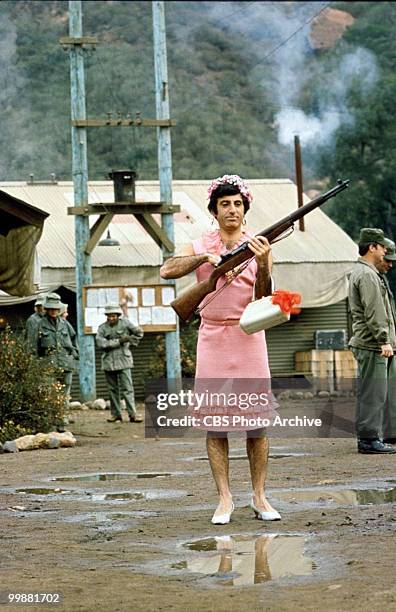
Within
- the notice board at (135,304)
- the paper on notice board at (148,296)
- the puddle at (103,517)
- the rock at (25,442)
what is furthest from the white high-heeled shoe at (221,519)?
the paper on notice board at (148,296)

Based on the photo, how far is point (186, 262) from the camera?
8.46m

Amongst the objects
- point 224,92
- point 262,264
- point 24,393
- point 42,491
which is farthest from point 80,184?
point 224,92

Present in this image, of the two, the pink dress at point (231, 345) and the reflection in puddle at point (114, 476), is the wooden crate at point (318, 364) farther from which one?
the pink dress at point (231, 345)

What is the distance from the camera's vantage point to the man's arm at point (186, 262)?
8414mm

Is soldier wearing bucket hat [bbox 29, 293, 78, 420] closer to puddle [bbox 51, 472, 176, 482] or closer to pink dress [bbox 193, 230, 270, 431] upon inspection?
puddle [bbox 51, 472, 176, 482]

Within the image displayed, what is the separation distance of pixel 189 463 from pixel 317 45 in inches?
3380

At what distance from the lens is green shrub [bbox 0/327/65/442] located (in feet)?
54.1

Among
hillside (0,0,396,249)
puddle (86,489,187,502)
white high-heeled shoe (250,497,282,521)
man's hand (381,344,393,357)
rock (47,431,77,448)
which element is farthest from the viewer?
hillside (0,0,396,249)

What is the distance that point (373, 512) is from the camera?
878 centimetres

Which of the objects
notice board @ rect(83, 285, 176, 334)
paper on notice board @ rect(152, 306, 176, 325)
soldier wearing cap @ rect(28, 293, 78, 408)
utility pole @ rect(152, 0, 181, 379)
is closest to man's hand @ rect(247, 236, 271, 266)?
soldier wearing cap @ rect(28, 293, 78, 408)

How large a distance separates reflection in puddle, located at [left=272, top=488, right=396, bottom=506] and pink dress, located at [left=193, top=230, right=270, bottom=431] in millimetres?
1117

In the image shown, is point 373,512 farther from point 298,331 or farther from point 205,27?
point 205,27

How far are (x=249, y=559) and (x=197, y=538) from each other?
84 centimetres

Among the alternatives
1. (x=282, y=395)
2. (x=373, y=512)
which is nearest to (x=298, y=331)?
(x=282, y=395)
